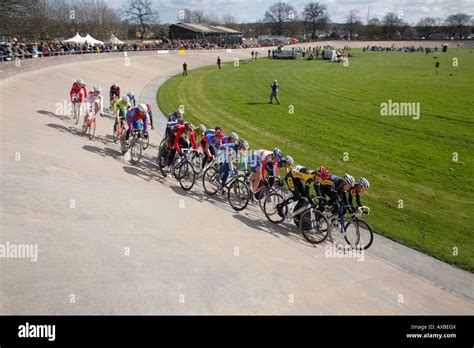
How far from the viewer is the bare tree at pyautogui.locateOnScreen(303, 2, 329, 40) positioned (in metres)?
146

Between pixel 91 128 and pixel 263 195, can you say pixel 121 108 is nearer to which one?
pixel 91 128

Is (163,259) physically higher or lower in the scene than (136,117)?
lower

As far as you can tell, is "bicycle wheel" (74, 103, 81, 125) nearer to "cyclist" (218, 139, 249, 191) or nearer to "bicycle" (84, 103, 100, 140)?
"bicycle" (84, 103, 100, 140)

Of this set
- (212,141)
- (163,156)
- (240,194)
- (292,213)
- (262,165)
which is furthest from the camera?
(163,156)

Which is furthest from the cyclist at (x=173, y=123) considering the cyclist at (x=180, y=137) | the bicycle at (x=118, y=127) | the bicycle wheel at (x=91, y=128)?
the bicycle wheel at (x=91, y=128)

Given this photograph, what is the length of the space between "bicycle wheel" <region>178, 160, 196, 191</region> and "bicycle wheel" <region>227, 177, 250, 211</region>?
1.26 meters

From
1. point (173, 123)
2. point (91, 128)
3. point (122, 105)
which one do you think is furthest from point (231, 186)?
point (91, 128)

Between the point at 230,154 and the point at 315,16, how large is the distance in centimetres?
15329

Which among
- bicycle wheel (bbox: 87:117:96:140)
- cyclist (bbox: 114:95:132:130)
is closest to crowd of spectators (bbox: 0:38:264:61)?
bicycle wheel (bbox: 87:117:96:140)

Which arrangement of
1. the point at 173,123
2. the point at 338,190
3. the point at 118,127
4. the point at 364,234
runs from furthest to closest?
the point at 118,127 < the point at 173,123 < the point at 364,234 < the point at 338,190

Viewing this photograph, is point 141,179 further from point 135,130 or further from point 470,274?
point 470,274

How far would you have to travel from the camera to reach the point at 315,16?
147m

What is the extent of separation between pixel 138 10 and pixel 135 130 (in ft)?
346

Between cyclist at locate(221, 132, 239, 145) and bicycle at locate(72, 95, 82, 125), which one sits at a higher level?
bicycle at locate(72, 95, 82, 125)
